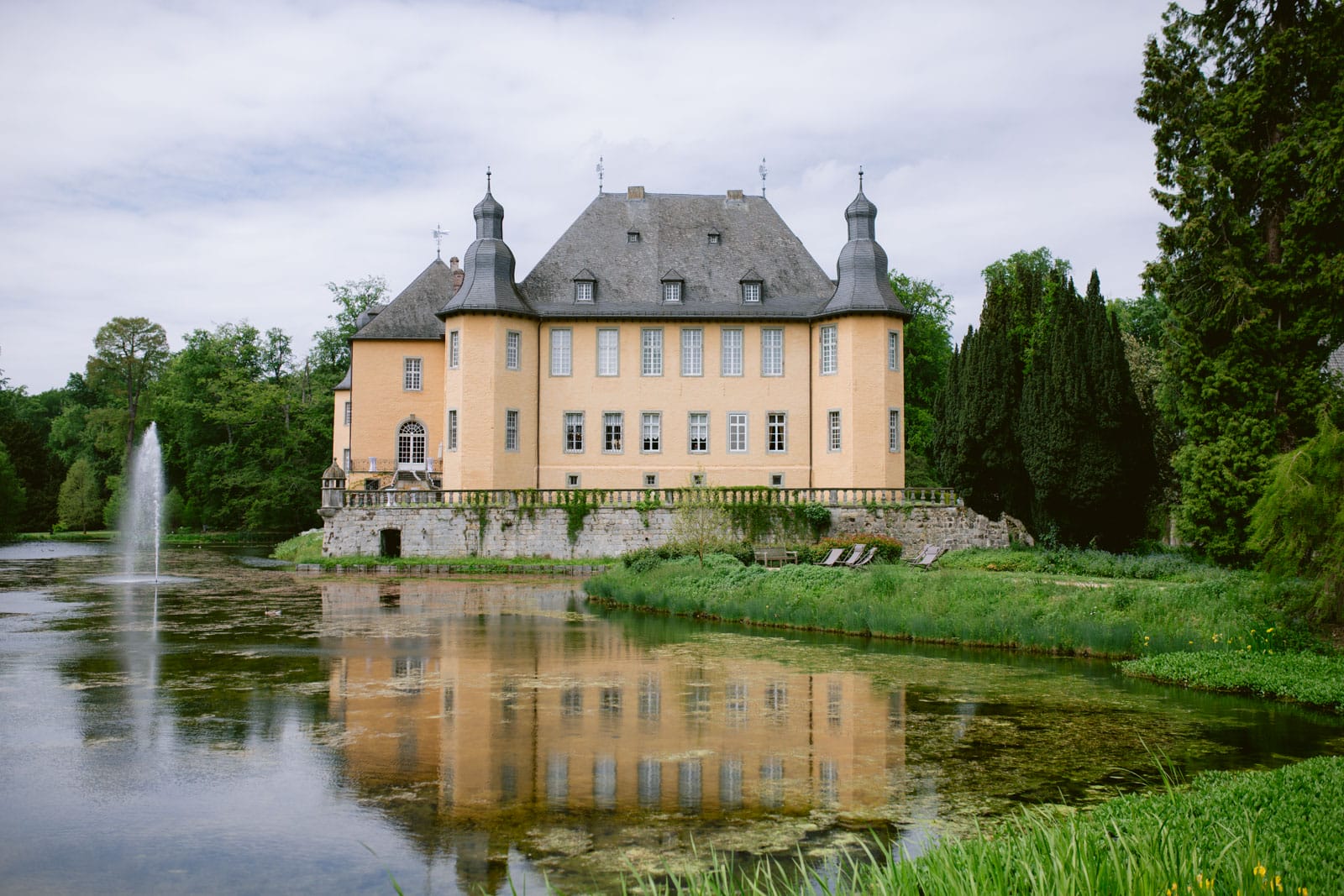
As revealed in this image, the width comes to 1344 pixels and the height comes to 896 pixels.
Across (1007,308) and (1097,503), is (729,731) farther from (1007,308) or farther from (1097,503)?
(1007,308)

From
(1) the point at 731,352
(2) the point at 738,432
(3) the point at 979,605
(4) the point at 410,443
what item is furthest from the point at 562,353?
(3) the point at 979,605

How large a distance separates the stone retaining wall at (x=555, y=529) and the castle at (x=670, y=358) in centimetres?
290

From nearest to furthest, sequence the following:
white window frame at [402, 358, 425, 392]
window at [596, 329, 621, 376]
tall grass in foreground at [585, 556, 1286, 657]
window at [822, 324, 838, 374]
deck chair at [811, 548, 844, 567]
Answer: tall grass in foreground at [585, 556, 1286, 657] < deck chair at [811, 548, 844, 567] < window at [822, 324, 838, 374] < window at [596, 329, 621, 376] < white window frame at [402, 358, 425, 392]

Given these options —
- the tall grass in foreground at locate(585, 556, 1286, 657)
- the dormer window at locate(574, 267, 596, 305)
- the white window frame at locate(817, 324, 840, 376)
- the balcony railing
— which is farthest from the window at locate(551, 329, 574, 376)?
the tall grass in foreground at locate(585, 556, 1286, 657)

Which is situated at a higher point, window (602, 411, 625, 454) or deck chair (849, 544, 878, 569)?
window (602, 411, 625, 454)

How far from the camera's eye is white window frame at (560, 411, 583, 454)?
121ft

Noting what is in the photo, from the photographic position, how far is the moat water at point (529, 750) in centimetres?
641

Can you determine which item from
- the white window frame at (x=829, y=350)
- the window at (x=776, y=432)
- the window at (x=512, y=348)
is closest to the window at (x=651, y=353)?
the window at (x=776, y=432)

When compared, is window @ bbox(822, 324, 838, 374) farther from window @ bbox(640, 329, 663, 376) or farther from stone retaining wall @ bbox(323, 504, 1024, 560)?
stone retaining wall @ bbox(323, 504, 1024, 560)

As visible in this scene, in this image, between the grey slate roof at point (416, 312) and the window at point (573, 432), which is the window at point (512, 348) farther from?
the grey slate roof at point (416, 312)

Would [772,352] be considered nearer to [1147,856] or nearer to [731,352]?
[731,352]

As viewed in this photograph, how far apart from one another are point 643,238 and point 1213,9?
2166cm

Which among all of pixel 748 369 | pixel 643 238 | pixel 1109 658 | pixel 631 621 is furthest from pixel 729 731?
pixel 643 238

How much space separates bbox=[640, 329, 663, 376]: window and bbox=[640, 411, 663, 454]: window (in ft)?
4.72
